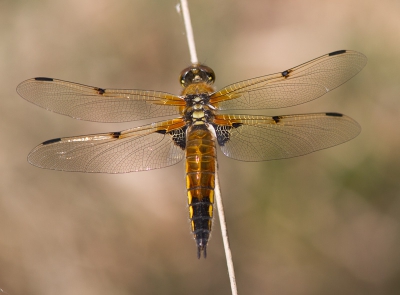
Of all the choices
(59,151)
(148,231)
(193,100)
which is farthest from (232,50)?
(59,151)

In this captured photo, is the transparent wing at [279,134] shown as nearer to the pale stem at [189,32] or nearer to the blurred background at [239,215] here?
the pale stem at [189,32]

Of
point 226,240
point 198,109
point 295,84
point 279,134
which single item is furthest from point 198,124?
point 226,240

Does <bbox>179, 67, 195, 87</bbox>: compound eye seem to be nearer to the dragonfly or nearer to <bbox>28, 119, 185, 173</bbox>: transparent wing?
the dragonfly

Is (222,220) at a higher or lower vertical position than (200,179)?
lower

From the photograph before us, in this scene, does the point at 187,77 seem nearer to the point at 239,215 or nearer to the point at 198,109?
the point at 198,109

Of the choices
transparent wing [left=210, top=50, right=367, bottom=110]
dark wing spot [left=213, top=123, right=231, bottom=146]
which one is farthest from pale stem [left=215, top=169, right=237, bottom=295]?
transparent wing [left=210, top=50, right=367, bottom=110]

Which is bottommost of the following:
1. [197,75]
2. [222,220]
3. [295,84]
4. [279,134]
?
[222,220]

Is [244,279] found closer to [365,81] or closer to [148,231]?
[148,231]
